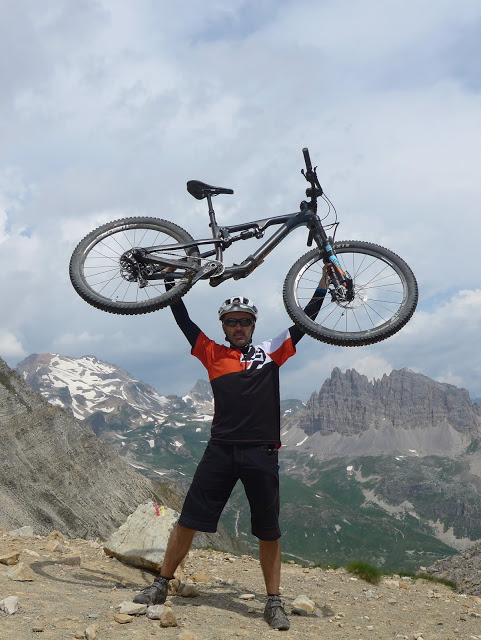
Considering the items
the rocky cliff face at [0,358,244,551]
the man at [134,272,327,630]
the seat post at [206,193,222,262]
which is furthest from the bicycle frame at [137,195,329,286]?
the rocky cliff face at [0,358,244,551]

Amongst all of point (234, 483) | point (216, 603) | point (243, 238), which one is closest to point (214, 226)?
point (243, 238)

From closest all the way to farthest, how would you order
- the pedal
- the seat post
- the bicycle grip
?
the pedal
the seat post
the bicycle grip

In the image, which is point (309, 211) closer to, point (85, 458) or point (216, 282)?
point (216, 282)

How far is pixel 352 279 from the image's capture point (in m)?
9.84

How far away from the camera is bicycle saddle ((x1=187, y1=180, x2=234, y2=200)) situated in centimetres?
1023

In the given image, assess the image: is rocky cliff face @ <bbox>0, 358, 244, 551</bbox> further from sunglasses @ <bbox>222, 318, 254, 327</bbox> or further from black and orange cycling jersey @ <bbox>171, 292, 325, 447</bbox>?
sunglasses @ <bbox>222, 318, 254, 327</bbox>

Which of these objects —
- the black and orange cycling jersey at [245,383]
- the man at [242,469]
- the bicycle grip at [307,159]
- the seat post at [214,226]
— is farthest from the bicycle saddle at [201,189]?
the man at [242,469]

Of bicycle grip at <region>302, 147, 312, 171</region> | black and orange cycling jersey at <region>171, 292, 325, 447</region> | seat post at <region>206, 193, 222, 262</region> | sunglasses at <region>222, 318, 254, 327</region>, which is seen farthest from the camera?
bicycle grip at <region>302, 147, 312, 171</region>

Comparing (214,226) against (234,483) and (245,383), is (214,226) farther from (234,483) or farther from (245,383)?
(234,483)

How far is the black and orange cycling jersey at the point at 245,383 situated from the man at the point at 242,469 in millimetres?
16

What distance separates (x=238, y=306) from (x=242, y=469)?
2669 mm

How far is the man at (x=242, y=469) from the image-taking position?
8.12 metres

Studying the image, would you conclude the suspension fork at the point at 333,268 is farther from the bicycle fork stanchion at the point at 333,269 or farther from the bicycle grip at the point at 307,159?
the bicycle grip at the point at 307,159

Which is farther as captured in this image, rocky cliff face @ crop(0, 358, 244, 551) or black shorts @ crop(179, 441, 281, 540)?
rocky cliff face @ crop(0, 358, 244, 551)
